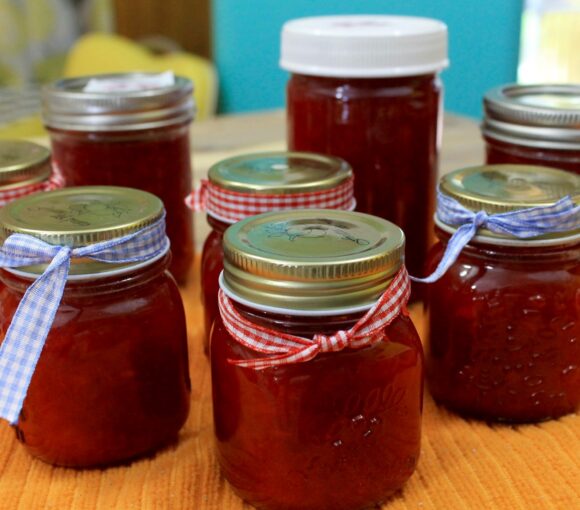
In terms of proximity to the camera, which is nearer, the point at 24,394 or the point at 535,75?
the point at 24,394

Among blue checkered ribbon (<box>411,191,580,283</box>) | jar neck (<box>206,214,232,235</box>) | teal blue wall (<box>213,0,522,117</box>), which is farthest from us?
teal blue wall (<box>213,0,522,117</box>)

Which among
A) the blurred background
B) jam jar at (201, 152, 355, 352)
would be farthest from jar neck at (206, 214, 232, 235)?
the blurred background

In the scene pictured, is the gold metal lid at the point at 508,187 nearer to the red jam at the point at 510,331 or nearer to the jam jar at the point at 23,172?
A: the red jam at the point at 510,331

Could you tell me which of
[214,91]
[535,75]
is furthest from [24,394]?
[535,75]

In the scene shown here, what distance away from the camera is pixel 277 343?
527mm

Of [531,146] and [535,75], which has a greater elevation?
[531,146]

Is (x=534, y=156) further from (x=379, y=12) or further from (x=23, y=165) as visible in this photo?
(x=379, y=12)

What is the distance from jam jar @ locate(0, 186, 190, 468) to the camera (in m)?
0.58

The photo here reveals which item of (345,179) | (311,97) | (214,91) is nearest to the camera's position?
(345,179)

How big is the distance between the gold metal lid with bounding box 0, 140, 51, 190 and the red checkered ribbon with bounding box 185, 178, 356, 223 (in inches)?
6.9

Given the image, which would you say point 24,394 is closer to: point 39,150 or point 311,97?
point 39,150

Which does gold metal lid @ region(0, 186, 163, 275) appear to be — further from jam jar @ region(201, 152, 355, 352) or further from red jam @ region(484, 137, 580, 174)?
red jam @ region(484, 137, 580, 174)

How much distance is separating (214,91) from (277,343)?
1.80 metres

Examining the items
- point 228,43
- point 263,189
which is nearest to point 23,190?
point 263,189
